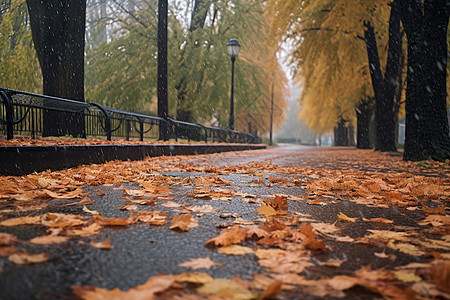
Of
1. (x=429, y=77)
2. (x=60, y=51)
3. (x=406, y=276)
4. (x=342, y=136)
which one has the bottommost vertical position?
(x=406, y=276)

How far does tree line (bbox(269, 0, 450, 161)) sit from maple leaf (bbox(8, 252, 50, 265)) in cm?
883

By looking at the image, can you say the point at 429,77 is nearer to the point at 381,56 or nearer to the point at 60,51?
the point at 381,56

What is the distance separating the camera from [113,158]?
6.55m

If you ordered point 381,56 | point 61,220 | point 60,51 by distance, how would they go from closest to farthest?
1. point 61,220
2. point 60,51
3. point 381,56

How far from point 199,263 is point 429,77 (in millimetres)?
8653

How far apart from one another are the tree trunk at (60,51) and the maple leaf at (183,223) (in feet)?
23.6

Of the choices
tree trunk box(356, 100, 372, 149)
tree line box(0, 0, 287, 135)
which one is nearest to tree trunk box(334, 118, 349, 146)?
tree trunk box(356, 100, 372, 149)

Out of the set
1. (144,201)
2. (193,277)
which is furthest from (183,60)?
(193,277)

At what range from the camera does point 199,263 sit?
163cm

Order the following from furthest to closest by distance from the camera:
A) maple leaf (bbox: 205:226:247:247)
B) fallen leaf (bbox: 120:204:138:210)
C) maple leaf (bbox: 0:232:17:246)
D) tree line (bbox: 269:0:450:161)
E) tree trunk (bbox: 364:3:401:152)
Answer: tree trunk (bbox: 364:3:401:152)
tree line (bbox: 269:0:450:161)
fallen leaf (bbox: 120:204:138:210)
maple leaf (bbox: 205:226:247:247)
maple leaf (bbox: 0:232:17:246)

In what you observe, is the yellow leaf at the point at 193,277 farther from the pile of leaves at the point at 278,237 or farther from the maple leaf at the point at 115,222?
the maple leaf at the point at 115,222

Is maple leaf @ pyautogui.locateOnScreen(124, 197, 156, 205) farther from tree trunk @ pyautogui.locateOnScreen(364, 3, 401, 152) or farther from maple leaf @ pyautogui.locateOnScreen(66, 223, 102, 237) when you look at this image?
tree trunk @ pyautogui.locateOnScreen(364, 3, 401, 152)

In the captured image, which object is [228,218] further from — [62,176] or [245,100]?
[245,100]

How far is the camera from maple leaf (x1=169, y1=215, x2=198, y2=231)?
2.20 meters
